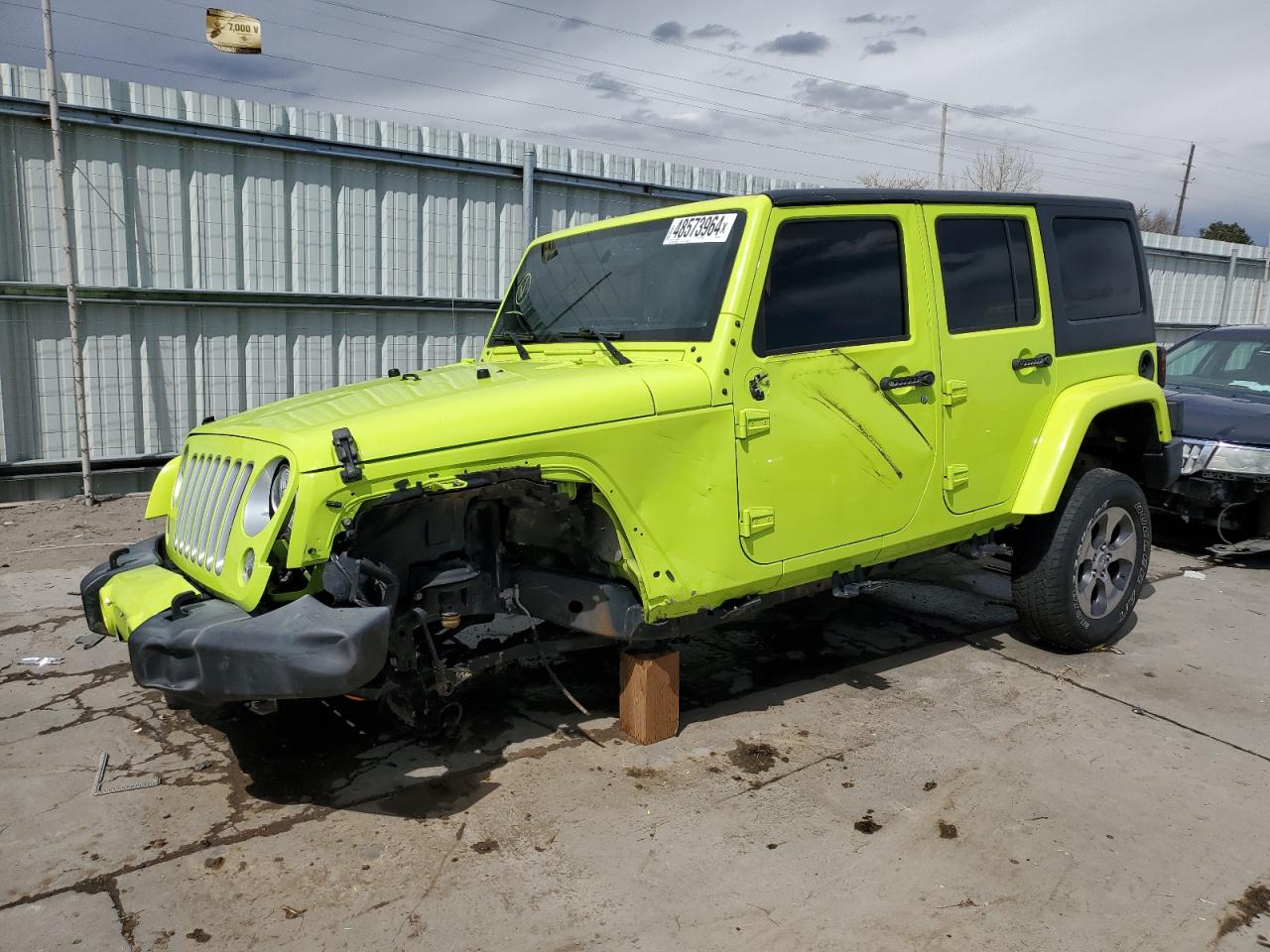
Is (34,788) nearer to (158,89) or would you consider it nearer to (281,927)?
(281,927)

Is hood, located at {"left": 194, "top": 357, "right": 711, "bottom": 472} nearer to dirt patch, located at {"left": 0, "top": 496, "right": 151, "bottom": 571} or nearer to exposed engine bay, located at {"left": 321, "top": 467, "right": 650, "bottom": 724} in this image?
exposed engine bay, located at {"left": 321, "top": 467, "right": 650, "bottom": 724}

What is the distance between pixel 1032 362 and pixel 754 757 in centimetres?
229

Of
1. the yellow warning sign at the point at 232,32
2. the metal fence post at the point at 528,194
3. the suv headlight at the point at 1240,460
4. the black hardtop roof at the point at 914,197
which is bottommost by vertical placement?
the suv headlight at the point at 1240,460

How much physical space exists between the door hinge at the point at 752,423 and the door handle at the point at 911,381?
64cm

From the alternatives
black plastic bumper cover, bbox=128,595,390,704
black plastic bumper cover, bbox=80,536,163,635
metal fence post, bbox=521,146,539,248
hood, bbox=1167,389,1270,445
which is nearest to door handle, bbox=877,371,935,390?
black plastic bumper cover, bbox=128,595,390,704

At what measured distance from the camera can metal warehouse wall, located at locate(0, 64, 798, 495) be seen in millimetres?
7453

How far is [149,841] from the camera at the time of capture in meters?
3.16

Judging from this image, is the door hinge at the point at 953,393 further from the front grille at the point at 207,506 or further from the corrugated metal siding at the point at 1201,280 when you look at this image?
the corrugated metal siding at the point at 1201,280

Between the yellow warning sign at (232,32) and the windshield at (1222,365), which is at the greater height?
the yellow warning sign at (232,32)

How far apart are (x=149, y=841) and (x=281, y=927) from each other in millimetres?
730

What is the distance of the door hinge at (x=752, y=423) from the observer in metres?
3.52

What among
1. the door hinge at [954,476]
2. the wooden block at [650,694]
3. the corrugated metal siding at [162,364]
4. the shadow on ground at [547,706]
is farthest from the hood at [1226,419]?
the corrugated metal siding at [162,364]

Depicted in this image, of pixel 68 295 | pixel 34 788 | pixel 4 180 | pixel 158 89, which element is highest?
pixel 158 89

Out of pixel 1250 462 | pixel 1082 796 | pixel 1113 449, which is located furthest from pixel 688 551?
pixel 1250 462
